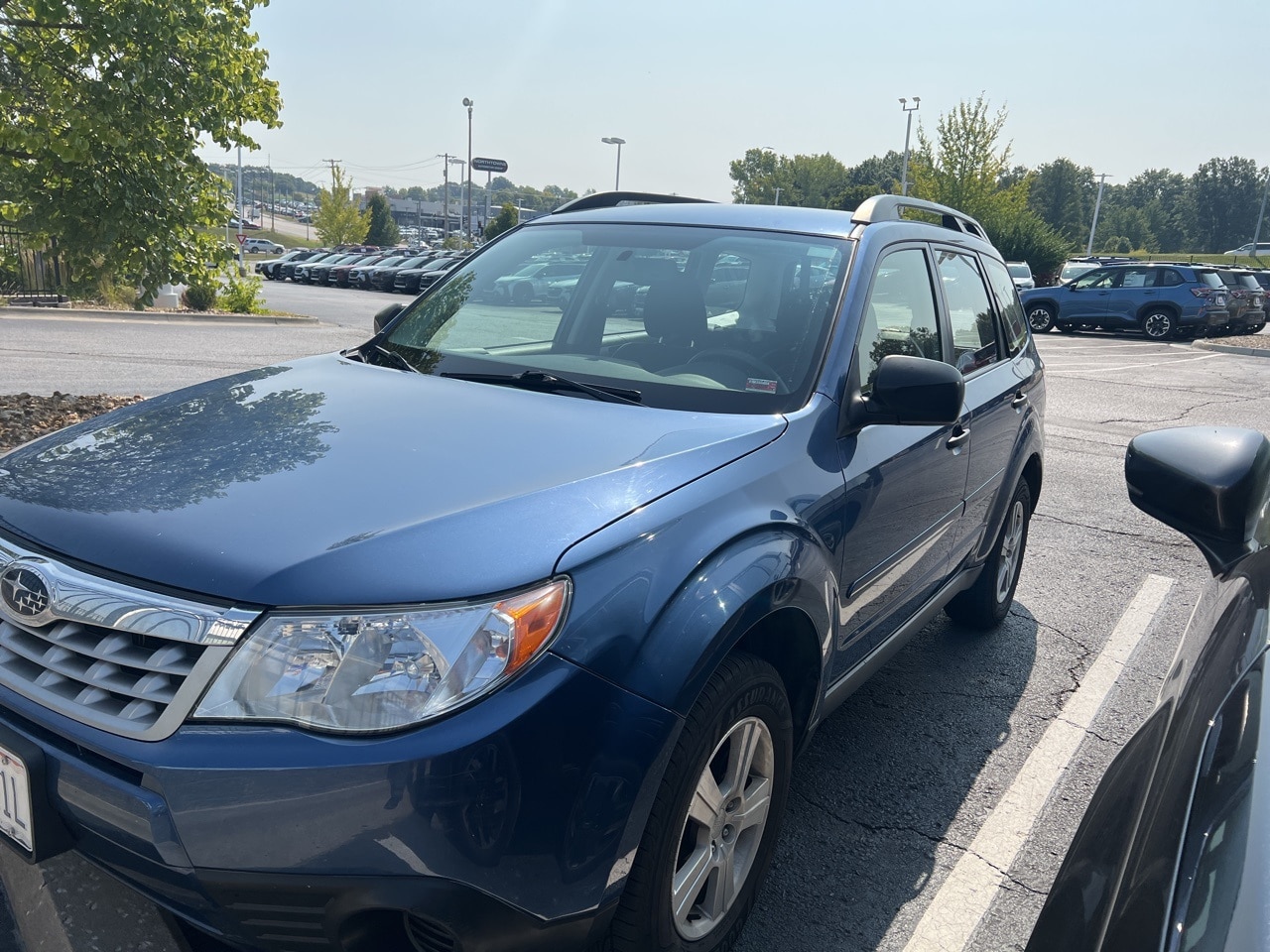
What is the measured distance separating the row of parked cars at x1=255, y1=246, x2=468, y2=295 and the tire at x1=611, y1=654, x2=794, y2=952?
33322 mm

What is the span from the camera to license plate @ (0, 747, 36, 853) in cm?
178

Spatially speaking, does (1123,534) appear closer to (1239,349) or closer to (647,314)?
(647,314)

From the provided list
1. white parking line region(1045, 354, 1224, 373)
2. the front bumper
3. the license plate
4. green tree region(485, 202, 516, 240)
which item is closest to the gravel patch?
the license plate

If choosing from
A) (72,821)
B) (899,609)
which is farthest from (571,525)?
(899,609)

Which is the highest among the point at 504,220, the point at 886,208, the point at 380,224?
the point at 504,220

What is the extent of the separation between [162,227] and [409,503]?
6.79 meters

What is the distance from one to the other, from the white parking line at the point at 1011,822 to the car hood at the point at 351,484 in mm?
1384

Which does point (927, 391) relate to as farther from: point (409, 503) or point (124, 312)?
point (124, 312)

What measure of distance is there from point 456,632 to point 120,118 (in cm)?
673

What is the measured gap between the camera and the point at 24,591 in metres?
1.89

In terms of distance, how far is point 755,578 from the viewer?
2.11 meters

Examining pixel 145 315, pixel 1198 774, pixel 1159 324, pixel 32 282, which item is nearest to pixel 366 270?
pixel 32 282

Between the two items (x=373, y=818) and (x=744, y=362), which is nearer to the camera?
(x=373, y=818)

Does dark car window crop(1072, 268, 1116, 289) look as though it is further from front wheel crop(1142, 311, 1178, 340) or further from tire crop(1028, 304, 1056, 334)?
front wheel crop(1142, 311, 1178, 340)
